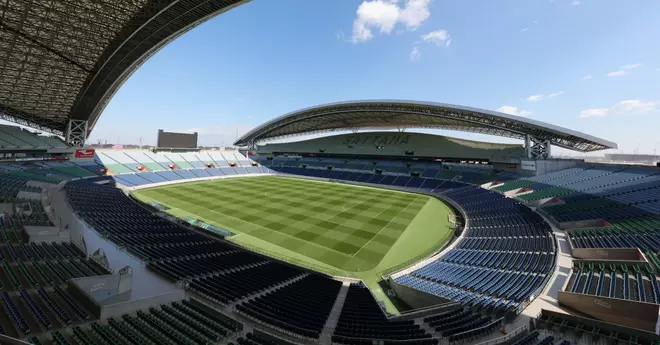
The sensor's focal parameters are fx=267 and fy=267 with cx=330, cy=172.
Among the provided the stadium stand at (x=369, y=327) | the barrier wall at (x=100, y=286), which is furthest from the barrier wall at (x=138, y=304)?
the stadium stand at (x=369, y=327)

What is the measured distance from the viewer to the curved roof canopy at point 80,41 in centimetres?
1897

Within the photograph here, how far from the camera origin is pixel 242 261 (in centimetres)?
1666

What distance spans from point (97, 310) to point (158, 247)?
28.5 feet

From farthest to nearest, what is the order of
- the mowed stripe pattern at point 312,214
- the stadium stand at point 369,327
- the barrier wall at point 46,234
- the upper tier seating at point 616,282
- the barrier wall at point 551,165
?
the barrier wall at point 551,165 → the mowed stripe pattern at point 312,214 → the barrier wall at point 46,234 → the upper tier seating at point 616,282 → the stadium stand at point 369,327

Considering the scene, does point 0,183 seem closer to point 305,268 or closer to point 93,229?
point 93,229

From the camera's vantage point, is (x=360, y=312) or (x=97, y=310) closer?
(x=97, y=310)

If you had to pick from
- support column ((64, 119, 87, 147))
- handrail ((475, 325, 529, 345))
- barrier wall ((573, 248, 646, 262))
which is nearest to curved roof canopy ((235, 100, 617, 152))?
barrier wall ((573, 248, 646, 262))

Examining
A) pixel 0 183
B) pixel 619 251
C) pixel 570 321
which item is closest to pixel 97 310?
pixel 570 321

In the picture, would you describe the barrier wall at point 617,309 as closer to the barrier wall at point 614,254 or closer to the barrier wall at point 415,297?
the barrier wall at point 415,297

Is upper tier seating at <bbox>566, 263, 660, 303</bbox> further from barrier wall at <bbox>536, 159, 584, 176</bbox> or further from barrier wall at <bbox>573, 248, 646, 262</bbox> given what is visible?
barrier wall at <bbox>536, 159, 584, 176</bbox>

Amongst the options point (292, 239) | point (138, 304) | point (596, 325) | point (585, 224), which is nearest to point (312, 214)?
point (292, 239)

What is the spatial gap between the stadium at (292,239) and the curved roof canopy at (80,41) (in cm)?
18

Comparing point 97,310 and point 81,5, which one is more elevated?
point 81,5

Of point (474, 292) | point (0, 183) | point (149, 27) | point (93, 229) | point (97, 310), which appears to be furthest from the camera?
point (0, 183)
